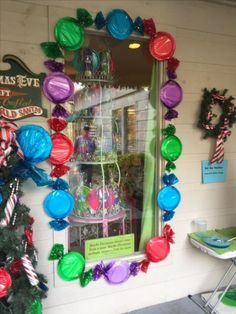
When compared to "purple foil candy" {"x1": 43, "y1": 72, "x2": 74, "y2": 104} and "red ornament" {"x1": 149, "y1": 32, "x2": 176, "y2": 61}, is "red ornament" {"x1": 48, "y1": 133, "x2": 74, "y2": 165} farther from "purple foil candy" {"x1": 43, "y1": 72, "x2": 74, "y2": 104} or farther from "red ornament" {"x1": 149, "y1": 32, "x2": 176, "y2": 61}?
"red ornament" {"x1": 149, "y1": 32, "x2": 176, "y2": 61}

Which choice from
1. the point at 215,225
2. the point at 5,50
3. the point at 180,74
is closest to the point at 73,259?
the point at 215,225

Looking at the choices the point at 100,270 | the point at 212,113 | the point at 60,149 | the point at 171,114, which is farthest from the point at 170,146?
the point at 100,270

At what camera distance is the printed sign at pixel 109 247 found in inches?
87.6

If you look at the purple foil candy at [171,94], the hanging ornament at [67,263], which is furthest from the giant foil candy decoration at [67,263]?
the purple foil candy at [171,94]

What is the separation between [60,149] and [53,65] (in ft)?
1.80

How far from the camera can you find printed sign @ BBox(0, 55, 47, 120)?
187 centimetres

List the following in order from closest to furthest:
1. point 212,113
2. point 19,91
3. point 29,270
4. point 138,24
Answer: point 29,270, point 19,91, point 138,24, point 212,113

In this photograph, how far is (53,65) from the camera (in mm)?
1952

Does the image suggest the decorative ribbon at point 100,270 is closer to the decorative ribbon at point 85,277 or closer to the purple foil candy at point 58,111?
the decorative ribbon at point 85,277

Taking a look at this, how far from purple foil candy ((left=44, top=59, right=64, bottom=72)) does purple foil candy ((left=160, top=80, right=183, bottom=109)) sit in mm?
780

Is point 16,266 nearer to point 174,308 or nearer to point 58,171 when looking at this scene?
point 58,171

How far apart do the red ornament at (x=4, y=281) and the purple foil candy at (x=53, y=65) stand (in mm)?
1244

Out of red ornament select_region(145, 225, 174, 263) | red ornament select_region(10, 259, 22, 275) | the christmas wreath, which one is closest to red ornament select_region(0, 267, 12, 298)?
red ornament select_region(10, 259, 22, 275)

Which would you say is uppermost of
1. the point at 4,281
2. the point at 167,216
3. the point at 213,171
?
the point at 213,171
